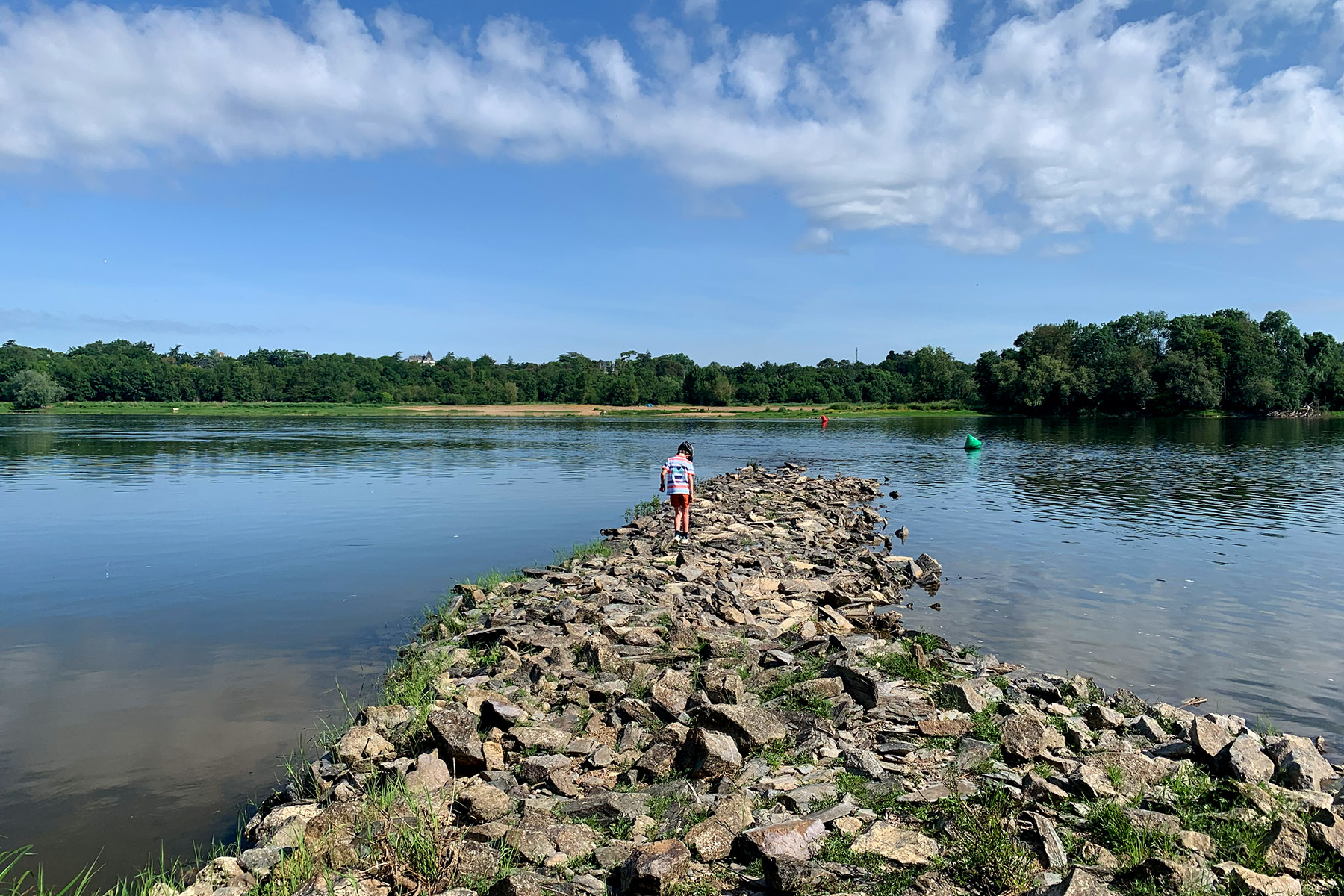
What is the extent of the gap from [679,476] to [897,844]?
48.2ft

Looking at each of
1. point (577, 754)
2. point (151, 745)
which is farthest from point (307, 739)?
point (577, 754)

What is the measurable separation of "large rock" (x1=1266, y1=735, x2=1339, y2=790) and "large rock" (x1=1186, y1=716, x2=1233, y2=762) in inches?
13.0

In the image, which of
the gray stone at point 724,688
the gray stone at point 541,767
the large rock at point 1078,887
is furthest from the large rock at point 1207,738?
the gray stone at point 541,767

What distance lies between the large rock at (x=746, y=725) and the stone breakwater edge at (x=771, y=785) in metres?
0.02

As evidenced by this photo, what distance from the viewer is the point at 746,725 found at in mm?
7492

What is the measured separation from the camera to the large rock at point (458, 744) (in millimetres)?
7348

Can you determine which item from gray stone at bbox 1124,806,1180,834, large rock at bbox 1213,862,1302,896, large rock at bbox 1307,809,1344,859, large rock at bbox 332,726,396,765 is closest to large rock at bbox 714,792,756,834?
gray stone at bbox 1124,806,1180,834

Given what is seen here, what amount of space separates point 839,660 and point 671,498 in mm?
10926

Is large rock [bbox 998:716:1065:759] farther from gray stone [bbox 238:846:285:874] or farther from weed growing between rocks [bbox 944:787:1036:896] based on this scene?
gray stone [bbox 238:846:285:874]

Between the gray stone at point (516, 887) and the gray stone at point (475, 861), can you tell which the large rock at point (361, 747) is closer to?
the gray stone at point (475, 861)

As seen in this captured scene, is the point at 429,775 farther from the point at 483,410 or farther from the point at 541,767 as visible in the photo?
the point at 483,410

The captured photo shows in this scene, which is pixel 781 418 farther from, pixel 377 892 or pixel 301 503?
pixel 377 892

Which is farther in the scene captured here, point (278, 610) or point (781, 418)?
point (781, 418)

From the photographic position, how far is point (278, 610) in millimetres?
14367
